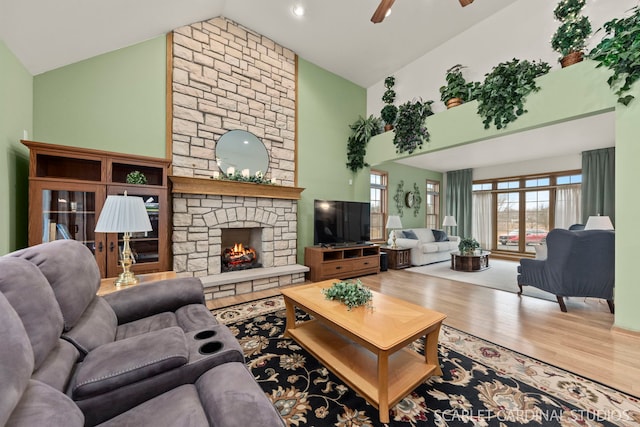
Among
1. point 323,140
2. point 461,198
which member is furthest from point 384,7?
point 461,198

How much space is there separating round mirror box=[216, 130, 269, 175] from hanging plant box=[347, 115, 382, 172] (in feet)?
5.97

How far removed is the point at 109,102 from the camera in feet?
9.71

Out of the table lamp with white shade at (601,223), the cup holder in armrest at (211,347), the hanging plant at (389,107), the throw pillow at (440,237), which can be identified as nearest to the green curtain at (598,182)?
the table lamp with white shade at (601,223)

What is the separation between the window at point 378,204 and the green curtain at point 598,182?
4.34 metres

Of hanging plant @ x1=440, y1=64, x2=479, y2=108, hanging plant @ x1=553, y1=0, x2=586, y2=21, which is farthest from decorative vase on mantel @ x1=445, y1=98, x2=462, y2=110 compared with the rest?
hanging plant @ x1=553, y1=0, x2=586, y2=21

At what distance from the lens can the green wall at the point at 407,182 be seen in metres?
6.71

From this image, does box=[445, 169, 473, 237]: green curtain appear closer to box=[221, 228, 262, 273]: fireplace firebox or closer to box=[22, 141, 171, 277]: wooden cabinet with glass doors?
box=[221, 228, 262, 273]: fireplace firebox

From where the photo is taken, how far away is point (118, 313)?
5.34 ft

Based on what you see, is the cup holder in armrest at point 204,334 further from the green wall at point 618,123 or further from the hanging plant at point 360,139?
the hanging plant at point 360,139

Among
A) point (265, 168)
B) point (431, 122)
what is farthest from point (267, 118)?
point (431, 122)

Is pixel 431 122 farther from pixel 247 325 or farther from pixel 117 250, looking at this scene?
pixel 117 250

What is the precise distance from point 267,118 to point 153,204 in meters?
2.18

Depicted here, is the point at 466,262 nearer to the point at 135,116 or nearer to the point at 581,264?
the point at 581,264

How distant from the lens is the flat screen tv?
4.27 meters
